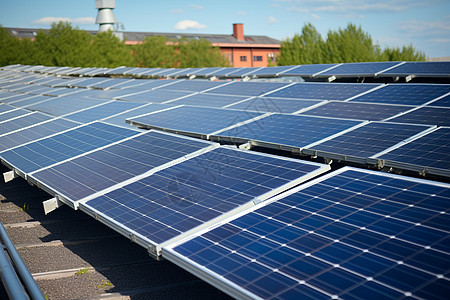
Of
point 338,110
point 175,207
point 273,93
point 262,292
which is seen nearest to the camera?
point 262,292

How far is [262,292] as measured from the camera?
223 inches

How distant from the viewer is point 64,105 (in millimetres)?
25453

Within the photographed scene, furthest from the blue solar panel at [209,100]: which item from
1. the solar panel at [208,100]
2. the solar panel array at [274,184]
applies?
the solar panel array at [274,184]

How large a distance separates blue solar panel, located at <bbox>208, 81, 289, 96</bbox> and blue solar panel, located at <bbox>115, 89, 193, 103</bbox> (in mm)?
2005

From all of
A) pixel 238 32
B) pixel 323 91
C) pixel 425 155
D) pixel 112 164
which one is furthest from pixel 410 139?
pixel 238 32

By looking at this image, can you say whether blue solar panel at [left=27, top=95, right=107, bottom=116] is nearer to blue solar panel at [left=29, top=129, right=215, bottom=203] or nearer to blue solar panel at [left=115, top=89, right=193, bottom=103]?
blue solar panel at [left=115, top=89, right=193, bottom=103]

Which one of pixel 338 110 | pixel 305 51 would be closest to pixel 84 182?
pixel 338 110

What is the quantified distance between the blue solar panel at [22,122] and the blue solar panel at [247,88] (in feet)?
27.9

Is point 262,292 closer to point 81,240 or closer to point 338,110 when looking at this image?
point 81,240

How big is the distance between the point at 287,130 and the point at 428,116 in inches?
181

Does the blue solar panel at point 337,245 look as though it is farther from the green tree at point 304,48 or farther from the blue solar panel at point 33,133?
the green tree at point 304,48

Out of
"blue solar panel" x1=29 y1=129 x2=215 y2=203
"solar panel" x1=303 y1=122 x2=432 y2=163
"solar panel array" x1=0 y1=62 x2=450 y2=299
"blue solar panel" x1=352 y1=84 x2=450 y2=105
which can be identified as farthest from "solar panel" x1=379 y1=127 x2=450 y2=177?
"blue solar panel" x1=352 y1=84 x2=450 y2=105

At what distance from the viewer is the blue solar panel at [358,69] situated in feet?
81.8

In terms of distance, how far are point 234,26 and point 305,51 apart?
1839 inches
